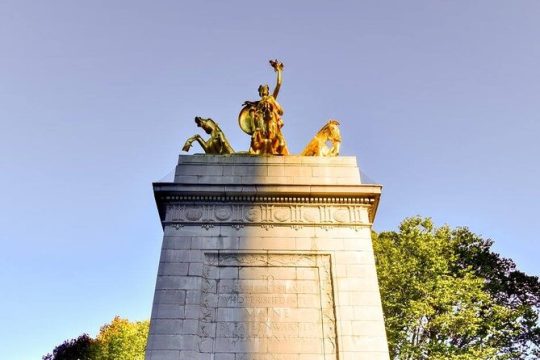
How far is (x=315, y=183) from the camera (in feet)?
45.3

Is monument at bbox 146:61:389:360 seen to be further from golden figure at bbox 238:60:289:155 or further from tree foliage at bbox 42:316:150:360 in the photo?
tree foliage at bbox 42:316:150:360

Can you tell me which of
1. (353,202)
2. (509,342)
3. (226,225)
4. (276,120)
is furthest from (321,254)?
(509,342)

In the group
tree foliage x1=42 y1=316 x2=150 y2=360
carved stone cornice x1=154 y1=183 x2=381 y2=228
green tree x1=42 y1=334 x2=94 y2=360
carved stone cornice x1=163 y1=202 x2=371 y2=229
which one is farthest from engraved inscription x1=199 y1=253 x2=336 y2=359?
green tree x1=42 y1=334 x2=94 y2=360

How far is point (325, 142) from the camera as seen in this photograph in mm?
15461

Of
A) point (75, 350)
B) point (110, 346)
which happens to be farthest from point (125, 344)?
point (75, 350)

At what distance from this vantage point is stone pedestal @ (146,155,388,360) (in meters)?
11.0

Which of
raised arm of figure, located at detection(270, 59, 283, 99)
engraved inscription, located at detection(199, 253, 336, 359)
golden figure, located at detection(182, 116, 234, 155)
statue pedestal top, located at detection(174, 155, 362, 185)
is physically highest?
raised arm of figure, located at detection(270, 59, 283, 99)

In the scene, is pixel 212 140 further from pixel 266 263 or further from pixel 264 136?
pixel 266 263

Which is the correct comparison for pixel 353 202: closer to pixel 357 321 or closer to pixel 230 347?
pixel 357 321

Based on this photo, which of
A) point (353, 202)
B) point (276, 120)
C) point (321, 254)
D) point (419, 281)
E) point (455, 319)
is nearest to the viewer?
point (321, 254)

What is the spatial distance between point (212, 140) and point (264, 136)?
1767 mm

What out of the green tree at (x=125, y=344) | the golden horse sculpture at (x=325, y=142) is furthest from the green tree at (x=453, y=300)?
the green tree at (x=125, y=344)

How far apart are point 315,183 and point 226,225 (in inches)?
120

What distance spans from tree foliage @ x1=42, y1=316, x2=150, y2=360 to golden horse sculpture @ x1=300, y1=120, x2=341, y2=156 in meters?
31.1
